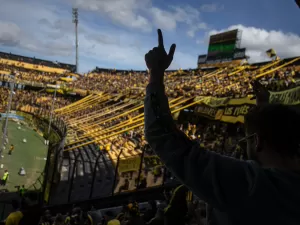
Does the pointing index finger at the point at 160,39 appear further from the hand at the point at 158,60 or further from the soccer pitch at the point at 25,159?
the soccer pitch at the point at 25,159

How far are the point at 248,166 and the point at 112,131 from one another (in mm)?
22969

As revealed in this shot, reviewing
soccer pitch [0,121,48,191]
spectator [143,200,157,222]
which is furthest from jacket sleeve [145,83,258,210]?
soccer pitch [0,121,48,191]

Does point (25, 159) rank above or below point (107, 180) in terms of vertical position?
below

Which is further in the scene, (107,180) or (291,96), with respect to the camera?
(107,180)

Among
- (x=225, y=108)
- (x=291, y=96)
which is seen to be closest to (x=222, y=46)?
(x=225, y=108)

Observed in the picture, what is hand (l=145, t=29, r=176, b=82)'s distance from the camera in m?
1.58

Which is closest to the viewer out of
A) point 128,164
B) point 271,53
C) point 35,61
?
point 128,164

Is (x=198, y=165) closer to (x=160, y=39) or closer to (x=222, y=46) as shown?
(x=160, y=39)

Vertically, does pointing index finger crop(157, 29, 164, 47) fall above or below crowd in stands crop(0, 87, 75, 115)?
above

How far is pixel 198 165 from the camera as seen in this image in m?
1.30

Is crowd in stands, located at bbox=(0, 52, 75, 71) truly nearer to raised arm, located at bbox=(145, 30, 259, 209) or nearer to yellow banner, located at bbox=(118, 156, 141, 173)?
yellow banner, located at bbox=(118, 156, 141, 173)

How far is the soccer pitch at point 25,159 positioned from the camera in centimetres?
1725

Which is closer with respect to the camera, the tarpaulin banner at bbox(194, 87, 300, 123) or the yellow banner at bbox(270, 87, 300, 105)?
the yellow banner at bbox(270, 87, 300, 105)

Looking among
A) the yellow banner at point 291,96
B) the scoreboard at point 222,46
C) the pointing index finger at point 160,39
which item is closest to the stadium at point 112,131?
the yellow banner at point 291,96
